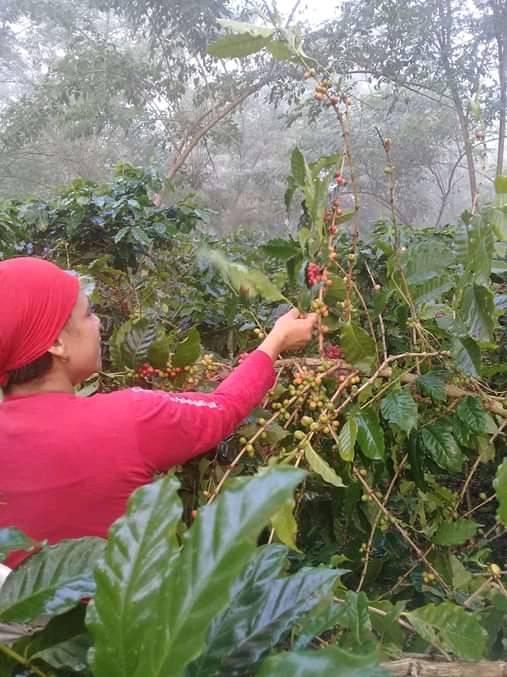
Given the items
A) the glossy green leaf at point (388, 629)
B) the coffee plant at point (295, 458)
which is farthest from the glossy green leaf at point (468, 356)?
the glossy green leaf at point (388, 629)

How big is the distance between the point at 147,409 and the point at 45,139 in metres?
11.1

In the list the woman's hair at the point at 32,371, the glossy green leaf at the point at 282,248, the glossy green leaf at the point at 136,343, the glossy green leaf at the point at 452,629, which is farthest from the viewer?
the glossy green leaf at the point at 136,343

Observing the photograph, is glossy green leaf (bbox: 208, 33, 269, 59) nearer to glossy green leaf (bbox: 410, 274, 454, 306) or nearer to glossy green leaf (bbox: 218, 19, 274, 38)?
glossy green leaf (bbox: 218, 19, 274, 38)

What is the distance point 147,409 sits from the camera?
845 millimetres

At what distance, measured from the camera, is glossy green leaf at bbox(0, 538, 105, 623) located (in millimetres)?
443

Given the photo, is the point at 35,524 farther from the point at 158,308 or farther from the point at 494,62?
the point at 494,62

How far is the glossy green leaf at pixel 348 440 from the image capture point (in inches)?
34.0

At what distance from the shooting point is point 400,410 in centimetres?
90

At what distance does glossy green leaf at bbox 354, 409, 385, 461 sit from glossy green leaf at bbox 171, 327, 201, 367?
1.03 feet

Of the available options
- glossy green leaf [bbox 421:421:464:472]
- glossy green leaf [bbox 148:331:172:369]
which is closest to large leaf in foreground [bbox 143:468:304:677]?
glossy green leaf [bbox 421:421:464:472]

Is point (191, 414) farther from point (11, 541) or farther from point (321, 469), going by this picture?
point (11, 541)

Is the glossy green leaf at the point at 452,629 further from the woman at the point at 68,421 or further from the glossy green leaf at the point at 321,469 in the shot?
the woman at the point at 68,421

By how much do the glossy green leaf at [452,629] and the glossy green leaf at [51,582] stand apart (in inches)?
15.6

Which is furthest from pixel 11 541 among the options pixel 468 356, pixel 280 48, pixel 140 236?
pixel 140 236
